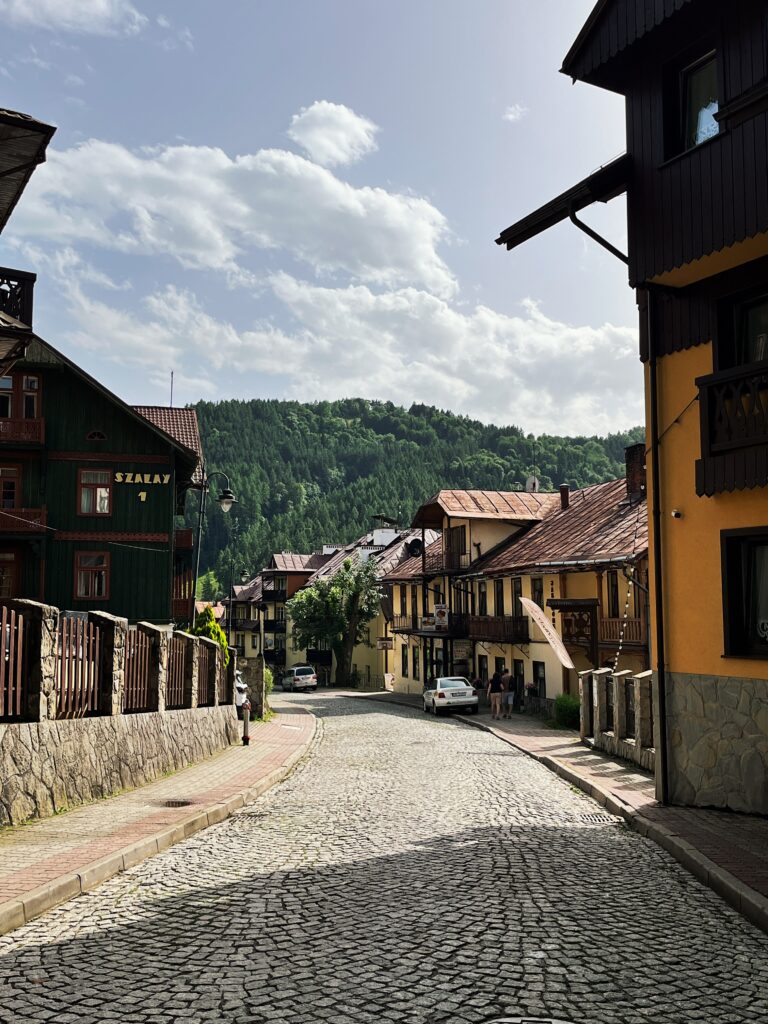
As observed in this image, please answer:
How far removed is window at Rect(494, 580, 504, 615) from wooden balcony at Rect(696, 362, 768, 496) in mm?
28668

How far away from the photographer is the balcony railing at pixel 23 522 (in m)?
31.4

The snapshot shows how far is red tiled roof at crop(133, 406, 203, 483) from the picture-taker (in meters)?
38.5

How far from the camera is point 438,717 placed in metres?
36.1

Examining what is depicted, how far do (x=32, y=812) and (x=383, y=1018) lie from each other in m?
7.30

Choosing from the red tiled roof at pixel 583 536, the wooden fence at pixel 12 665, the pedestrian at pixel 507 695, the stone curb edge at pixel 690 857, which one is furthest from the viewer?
the pedestrian at pixel 507 695

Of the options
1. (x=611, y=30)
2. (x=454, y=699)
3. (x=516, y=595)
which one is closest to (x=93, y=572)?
(x=454, y=699)

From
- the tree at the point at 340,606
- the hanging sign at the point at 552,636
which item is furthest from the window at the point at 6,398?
the tree at the point at 340,606

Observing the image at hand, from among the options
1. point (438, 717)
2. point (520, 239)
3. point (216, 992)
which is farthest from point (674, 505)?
point (438, 717)

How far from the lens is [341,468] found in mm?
194125

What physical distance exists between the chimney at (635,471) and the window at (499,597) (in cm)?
→ 693

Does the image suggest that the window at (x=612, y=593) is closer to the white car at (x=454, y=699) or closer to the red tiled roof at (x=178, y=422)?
the white car at (x=454, y=699)

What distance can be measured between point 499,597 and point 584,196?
28946 mm

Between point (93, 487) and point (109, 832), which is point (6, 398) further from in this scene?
point (109, 832)

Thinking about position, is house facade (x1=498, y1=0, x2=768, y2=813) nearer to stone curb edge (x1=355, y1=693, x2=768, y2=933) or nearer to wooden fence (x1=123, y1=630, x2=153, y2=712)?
stone curb edge (x1=355, y1=693, x2=768, y2=933)
